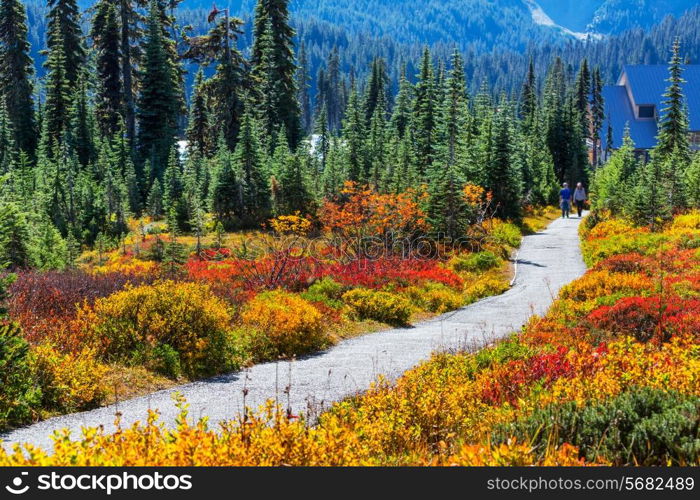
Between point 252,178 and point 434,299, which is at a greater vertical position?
point 252,178

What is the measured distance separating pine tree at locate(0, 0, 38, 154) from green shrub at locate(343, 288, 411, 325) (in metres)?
42.1

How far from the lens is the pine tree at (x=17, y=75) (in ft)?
162

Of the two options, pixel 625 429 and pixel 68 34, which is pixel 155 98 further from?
pixel 625 429

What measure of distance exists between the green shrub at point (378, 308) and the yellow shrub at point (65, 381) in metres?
7.77

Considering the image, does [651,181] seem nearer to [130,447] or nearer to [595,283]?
[595,283]

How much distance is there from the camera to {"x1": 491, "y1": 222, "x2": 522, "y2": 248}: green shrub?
1029 inches

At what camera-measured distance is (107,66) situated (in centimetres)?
4938

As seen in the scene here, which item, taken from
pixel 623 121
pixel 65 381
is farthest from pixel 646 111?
pixel 65 381

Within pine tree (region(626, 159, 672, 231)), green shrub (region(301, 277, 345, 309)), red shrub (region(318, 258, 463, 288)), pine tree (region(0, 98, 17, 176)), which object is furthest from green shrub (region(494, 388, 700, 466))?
pine tree (region(0, 98, 17, 176))

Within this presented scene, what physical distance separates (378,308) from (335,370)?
525 cm

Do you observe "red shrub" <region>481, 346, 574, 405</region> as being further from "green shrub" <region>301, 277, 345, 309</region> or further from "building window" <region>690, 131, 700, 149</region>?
"building window" <region>690, 131, 700, 149</region>

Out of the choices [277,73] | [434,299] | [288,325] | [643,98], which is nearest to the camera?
[288,325]

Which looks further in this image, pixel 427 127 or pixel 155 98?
pixel 155 98

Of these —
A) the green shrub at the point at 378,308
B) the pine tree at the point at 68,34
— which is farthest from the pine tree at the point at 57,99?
the green shrub at the point at 378,308
